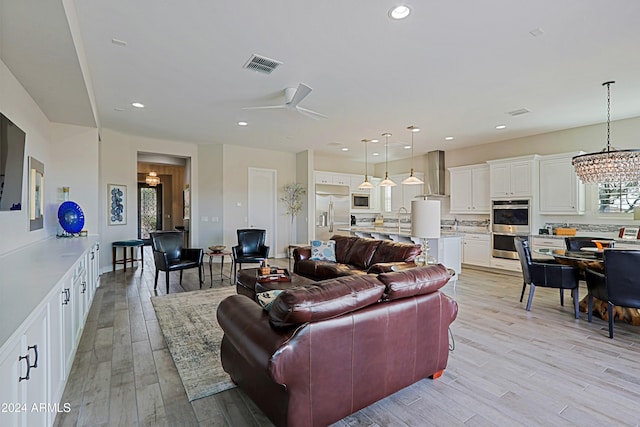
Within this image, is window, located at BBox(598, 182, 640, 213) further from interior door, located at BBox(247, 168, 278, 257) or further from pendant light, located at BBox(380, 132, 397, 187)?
interior door, located at BBox(247, 168, 278, 257)

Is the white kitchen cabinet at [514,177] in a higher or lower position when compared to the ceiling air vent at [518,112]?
lower

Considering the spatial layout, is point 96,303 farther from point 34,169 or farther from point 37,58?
point 37,58

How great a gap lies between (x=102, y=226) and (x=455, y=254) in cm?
707

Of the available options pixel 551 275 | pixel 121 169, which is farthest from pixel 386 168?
pixel 121 169

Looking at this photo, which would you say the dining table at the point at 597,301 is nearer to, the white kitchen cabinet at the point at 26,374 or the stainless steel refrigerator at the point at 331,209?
the white kitchen cabinet at the point at 26,374

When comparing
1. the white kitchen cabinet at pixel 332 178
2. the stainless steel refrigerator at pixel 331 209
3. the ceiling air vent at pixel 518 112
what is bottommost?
the stainless steel refrigerator at pixel 331 209

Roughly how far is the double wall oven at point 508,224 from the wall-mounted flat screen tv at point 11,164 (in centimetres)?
763

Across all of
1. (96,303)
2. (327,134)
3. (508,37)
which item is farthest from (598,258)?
(96,303)

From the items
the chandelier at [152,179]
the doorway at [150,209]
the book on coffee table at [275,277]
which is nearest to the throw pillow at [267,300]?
the book on coffee table at [275,277]

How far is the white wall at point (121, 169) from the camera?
630 cm

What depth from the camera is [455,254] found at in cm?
583

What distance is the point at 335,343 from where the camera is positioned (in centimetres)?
175

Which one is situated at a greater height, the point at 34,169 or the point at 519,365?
the point at 34,169

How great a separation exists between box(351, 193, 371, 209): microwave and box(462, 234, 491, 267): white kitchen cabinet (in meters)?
3.26
